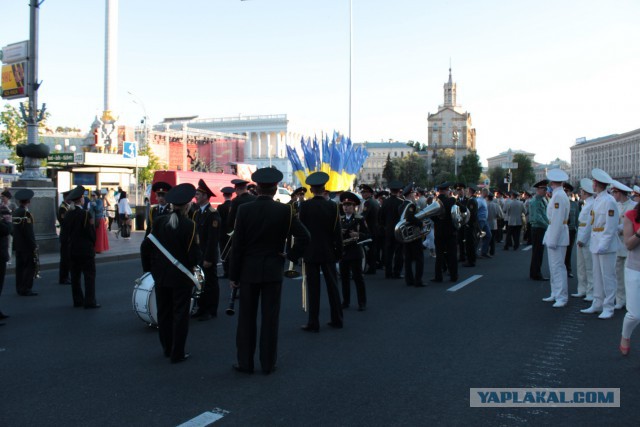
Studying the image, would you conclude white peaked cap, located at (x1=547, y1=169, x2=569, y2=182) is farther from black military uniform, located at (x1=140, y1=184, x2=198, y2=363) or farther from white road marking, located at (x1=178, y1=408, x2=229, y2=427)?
white road marking, located at (x1=178, y1=408, x2=229, y2=427)

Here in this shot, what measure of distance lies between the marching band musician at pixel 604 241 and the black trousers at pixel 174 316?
549 cm

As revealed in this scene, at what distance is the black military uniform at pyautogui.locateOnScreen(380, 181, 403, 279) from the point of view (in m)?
12.0

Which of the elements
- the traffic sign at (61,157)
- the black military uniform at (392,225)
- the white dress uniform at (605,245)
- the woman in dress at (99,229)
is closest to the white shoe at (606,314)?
the white dress uniform at (605,245)

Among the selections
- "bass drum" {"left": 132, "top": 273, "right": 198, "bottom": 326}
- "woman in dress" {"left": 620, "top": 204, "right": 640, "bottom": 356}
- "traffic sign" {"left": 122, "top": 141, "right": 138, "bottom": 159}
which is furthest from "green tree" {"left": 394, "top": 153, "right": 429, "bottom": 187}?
"woman in dress" {"left": 620, "top": 204, "right": 640, "bottom": 356}

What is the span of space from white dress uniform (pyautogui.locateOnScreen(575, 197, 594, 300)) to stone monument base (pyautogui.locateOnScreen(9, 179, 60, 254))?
13.7 metres

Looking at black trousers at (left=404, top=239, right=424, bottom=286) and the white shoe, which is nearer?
the white shoe

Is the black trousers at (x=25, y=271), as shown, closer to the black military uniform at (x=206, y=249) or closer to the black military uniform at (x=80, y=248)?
the black military uniform at (x=80, y=248)

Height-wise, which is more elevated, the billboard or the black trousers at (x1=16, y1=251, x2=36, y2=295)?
the billboard

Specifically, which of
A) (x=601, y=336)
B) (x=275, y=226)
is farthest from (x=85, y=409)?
(x=601, y=336)

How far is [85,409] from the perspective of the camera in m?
4.46

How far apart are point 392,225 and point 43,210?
399 inches

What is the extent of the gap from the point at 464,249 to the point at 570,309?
6.64 meters

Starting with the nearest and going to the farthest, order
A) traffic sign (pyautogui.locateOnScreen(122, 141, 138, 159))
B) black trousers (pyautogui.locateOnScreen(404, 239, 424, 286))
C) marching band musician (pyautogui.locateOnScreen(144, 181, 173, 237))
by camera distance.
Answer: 1. marching band musician (pyautogui.locateOnScreen(144, 181, 173, 237))
2. black trousers (pyautogui.locateOnScreen(404, 239, 424, 286))
3. traffic sign (pyautogui.locateOnScreen(122, 141, 138, 159))

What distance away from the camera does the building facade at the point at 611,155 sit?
461ft
